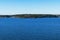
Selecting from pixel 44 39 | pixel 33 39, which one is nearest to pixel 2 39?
pixel 33 39

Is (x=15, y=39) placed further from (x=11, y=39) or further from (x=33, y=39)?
(x=33, y=39)

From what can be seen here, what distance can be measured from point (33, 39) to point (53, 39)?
134 centimetres

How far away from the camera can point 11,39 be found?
10.3 meters

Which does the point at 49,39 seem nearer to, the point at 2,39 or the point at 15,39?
the point at 15,39

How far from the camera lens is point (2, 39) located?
393 inches

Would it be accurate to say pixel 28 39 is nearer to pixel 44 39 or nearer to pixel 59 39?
pixel 44 39

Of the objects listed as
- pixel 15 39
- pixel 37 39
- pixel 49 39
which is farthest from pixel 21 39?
pixel 49 39

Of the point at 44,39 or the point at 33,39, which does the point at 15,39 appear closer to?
the point at 33,39

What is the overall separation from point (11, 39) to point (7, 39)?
0.28 m

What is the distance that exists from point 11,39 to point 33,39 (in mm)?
1474

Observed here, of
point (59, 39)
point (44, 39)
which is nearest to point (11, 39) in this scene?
point (44, 39)

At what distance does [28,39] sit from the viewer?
34.2 ft

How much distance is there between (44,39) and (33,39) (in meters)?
0.75

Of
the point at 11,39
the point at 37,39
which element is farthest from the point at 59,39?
the point at 11,39
